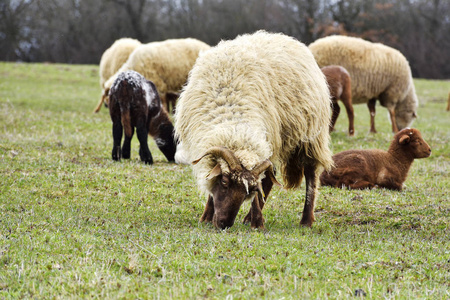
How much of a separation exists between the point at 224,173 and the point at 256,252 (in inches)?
38.7

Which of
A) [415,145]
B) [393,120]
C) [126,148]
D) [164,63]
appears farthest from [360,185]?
[164,63]

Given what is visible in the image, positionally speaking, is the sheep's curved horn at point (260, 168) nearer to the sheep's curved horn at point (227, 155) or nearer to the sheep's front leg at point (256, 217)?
the sheep's curved horn at point (227, 155)

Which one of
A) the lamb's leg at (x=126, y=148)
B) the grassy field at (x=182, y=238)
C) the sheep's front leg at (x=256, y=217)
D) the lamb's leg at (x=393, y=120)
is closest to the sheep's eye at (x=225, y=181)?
the grassy field at (x=182, y=238)

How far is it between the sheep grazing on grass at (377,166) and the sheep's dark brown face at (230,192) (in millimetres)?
3864

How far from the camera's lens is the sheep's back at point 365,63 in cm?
1636

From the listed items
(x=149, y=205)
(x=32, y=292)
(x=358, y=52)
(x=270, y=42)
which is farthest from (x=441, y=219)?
(x=358, y=52)

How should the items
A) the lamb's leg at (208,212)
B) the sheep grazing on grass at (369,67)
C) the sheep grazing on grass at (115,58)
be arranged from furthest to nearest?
the sheep grazing on grass at (115,58)
the sheep grazing on grass at (369,67)
the lamb's leg at (208,212)

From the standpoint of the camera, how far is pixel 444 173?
1148 centimetres

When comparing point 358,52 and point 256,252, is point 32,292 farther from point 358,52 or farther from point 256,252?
point 358,52

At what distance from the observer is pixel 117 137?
10594 mm

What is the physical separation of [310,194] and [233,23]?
49.3 m

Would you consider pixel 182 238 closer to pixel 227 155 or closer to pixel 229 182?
pixel 229 182

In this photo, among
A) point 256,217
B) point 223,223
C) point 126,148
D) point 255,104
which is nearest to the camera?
point 223,223

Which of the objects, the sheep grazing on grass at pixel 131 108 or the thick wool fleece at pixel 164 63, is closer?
the sheep grazing on grass at pixel 131 108
